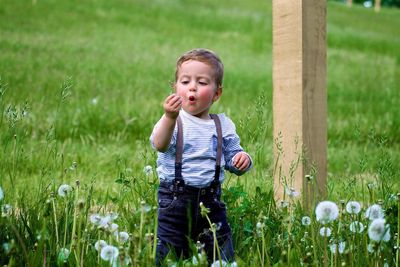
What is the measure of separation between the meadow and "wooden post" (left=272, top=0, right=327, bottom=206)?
0.43 ft

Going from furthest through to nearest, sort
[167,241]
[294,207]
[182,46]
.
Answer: [182,46], [294,207], [167,241]

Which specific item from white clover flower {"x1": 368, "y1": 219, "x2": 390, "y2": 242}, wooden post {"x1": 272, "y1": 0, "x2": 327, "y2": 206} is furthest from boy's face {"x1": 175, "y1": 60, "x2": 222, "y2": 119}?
white clover flower {"x1": 368, "y1": 219, "x2": 390, "y2": 242}

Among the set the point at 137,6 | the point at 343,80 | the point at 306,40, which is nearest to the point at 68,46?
the point at 343,80

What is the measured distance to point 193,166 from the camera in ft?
8.57

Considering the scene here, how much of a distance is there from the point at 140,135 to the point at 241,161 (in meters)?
3.58

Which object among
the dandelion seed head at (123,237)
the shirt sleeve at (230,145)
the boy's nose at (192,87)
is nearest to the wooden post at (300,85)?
the shirt sleeve at (230,145)

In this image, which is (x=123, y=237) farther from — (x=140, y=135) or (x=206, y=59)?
(x=140, y=135)

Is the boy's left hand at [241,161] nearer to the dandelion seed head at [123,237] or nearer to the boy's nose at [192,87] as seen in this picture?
the boy's nose at [192,87]

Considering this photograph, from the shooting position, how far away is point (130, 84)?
8742 mm

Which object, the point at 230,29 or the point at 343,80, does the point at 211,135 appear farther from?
the point at 230,29

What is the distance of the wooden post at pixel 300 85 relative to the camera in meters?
3.17

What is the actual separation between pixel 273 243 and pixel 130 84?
20.4 ft

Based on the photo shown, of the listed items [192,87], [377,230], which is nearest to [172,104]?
[192,87]

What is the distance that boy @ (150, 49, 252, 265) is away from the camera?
260 cm
